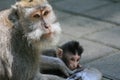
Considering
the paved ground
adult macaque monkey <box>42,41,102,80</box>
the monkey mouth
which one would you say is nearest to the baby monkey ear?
adult macaque monkey <box>42,41,102,80</box>

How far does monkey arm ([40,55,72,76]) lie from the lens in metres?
5.80

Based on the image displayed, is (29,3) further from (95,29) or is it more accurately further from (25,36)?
(95,29)

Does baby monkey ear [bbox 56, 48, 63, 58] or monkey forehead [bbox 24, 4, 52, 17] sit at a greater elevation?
monkey forehead [bbox 24, 4, 52, 17]

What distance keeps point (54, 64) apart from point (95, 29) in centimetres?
198

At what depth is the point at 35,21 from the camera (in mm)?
4605

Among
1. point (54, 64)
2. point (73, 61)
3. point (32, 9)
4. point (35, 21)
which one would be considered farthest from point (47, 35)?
point (73, 61)

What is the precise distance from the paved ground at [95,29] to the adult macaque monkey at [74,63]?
26cm

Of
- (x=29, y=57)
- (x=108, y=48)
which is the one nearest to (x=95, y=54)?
(x=108, y=48)

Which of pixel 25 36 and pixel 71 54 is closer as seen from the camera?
pixel 25 36

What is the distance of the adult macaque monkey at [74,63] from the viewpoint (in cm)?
573

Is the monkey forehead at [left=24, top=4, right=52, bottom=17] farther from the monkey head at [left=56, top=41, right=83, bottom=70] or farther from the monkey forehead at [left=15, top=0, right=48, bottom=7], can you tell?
the monkey head at [left=56, top=41, right=83, bottom=70]

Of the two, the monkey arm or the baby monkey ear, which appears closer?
the monkey arm

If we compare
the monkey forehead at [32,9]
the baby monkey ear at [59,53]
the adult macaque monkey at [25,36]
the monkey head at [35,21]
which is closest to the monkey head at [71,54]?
the baby monkey ear at [59,53]

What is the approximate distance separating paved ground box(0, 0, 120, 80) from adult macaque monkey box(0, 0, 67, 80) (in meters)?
1.41
